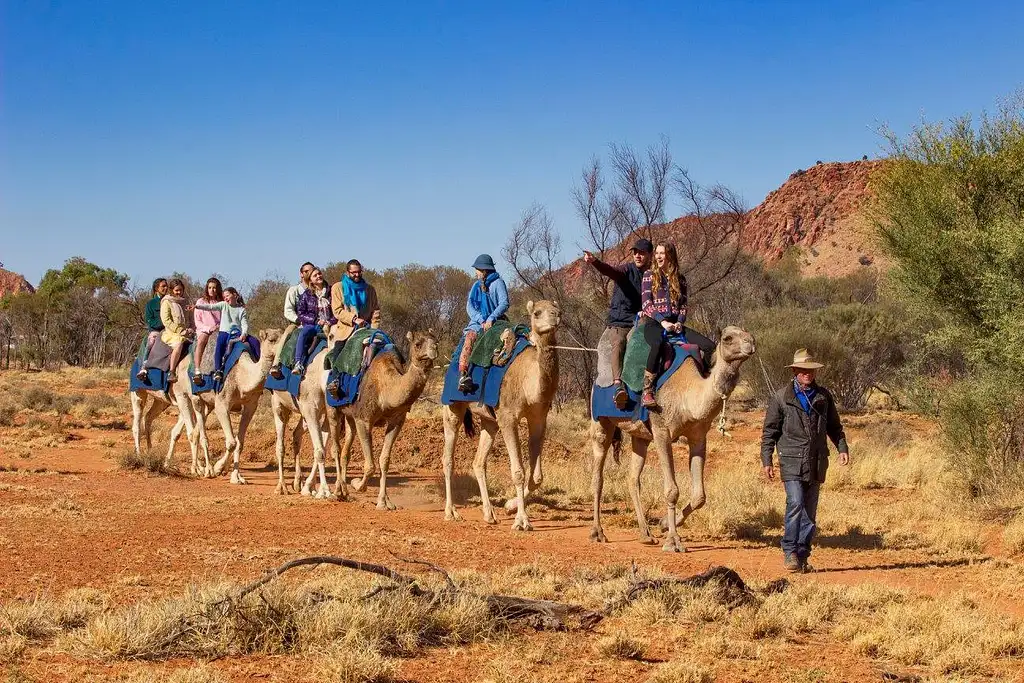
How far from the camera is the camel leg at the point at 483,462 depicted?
13.4 metres

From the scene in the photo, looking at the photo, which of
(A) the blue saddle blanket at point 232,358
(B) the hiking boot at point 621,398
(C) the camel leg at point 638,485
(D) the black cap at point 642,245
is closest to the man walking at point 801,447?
(B) the hiking boot at point 621,398

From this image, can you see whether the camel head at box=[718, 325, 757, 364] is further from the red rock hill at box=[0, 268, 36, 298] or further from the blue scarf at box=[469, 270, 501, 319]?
the red rock hill at box=[0, 268, 36, 298]

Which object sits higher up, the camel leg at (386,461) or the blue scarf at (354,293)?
the blue scarf at (354,293)

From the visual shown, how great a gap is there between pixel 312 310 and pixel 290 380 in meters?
1.10

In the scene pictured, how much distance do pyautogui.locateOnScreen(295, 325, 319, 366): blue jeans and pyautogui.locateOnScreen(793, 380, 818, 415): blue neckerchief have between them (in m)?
7.74

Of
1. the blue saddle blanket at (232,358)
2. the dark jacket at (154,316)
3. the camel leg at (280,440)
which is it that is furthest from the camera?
the dark jacket at (154,316)

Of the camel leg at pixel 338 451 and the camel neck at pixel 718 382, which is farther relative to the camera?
the camel leg at pixel 338 451

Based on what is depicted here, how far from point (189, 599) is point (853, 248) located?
3197 inches

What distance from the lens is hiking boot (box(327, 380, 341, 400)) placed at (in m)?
14.9

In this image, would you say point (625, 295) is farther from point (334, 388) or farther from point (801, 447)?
point (334, 388)

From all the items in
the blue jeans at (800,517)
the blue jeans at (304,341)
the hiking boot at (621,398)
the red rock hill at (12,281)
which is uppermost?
the red rock hill at (12,281)

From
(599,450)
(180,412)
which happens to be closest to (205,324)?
(180,412)

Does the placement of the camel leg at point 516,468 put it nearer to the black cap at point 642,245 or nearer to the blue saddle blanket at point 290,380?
the black cap at point 642,245

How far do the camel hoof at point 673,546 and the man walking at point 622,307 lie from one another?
1.51m
